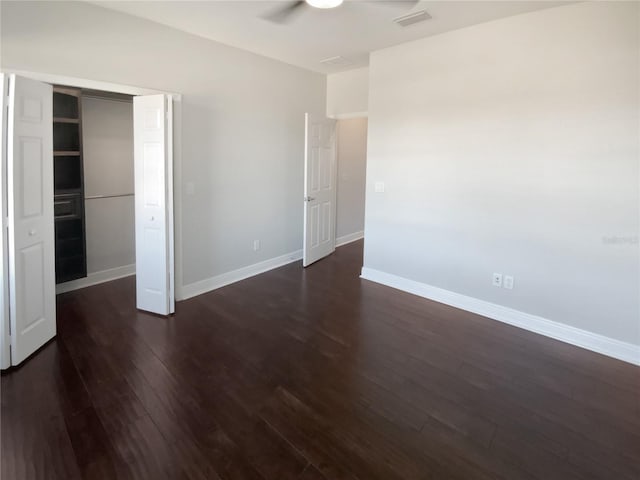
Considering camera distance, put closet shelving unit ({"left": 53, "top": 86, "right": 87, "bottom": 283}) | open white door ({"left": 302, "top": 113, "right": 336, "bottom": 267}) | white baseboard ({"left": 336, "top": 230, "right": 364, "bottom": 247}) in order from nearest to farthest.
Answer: closet shelving unit ({"left": 53, "top": 86, "right": 87, "bottom": 283})
open white door ({"left": 302, "top": 113, "right": 336, "bottom": 267})
white baseboard ({"left": 336, "top": 230, "right": 364, "bottom": 247})

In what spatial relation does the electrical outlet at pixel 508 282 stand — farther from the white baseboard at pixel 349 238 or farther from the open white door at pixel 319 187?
the white baseboard at pixel 349 238

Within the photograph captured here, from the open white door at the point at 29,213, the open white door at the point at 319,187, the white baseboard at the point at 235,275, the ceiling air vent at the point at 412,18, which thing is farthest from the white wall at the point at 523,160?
the open white door at the point at 29,213

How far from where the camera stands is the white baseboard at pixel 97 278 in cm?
403

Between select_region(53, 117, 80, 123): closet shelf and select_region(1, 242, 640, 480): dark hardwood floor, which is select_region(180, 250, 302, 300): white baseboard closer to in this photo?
select_region(1, 242, 640, 480): dark hardwood floor

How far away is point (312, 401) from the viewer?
2281 millimetres

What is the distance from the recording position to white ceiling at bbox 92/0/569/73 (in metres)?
2.94

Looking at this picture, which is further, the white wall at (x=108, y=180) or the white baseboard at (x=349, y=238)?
the white baseboard at (x=349, y=238)

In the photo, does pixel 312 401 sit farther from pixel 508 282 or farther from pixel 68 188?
pixel 68 188

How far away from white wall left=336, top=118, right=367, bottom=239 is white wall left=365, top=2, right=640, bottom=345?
1.86 m

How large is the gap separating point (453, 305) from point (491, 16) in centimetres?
276

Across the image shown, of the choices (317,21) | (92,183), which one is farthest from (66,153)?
(317,21)

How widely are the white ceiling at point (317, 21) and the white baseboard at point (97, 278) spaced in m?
2.85

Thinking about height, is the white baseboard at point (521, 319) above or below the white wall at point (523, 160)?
below

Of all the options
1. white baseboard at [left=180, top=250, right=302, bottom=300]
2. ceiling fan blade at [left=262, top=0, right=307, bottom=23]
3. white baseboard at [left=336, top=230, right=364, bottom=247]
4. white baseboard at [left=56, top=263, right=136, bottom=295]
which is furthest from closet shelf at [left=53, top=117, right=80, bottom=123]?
white baseboard at [left=336, top=230, right=364, bottom=247]
